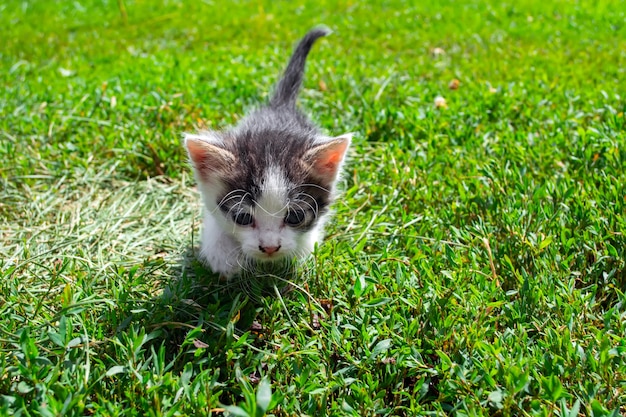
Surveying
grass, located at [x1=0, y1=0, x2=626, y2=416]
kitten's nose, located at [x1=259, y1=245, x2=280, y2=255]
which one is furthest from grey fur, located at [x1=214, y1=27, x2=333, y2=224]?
grass, located at [x1=0, y1=0, x2=626, y2=416]

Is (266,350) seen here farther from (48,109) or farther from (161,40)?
(161,40)

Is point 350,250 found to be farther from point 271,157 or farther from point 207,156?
point 207,156

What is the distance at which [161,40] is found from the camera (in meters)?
Answer: 7.91

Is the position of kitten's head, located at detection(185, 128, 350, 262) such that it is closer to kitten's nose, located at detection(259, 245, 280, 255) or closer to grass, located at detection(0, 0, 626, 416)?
kitten's nose, located at detection(259, 245, 280, 255)

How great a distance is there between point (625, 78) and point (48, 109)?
557 cm

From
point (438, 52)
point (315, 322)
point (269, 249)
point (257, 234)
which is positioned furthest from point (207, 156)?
point (438, 52)

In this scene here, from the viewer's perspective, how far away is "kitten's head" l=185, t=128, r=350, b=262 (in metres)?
2.65

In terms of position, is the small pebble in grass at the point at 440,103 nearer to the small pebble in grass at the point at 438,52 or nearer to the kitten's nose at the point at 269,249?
the small pebble in grass at the point at 438,52

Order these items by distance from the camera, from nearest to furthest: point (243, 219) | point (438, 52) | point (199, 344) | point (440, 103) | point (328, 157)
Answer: point (199, 344) < point (243, 219) < point (328, 157) < point (440, 103) < point (438, 52)

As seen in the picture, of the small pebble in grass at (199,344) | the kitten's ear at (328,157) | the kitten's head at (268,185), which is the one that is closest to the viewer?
the small pebble in grass at (199,344)

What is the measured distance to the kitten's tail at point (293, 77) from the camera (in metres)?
4.21

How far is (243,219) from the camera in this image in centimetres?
273

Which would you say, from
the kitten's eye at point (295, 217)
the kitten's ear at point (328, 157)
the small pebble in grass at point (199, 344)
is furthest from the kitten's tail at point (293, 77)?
the small pebble in grass at point (199, 344)

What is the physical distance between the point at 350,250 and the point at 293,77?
6.00 feet
